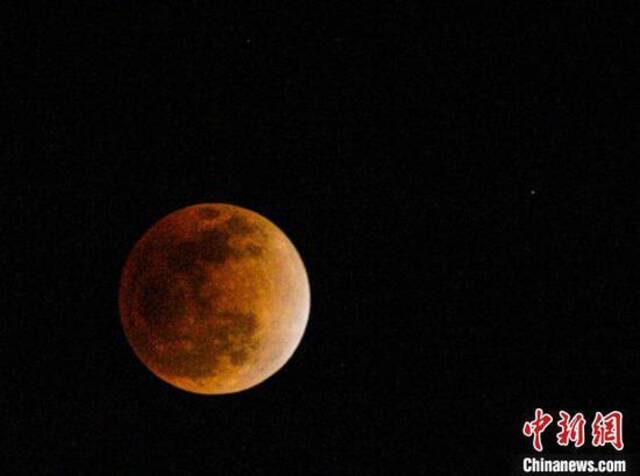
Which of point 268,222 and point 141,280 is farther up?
point 268,222

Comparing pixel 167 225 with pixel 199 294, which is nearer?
pixel 199 294

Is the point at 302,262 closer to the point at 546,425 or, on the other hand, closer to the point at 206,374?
the point at 206,374

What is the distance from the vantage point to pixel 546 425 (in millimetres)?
10055

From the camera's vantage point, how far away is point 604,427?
9.90 meters

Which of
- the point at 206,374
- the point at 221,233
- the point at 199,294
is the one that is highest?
the point at 221,233

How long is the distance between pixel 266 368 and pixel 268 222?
174 cm

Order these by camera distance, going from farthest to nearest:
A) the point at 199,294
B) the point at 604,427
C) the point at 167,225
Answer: the point at 604,427
the point at 167,225
the point at 199,294

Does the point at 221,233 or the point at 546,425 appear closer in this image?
the point at 221,233

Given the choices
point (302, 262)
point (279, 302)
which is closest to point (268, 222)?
point (302, 262)

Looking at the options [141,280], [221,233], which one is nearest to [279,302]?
[221,233]

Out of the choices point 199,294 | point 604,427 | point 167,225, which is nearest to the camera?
point 199,294

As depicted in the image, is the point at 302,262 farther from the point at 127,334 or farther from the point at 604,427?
the point at 604,427

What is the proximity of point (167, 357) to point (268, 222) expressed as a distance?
200cm

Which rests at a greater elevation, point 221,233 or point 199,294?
point 221,233
